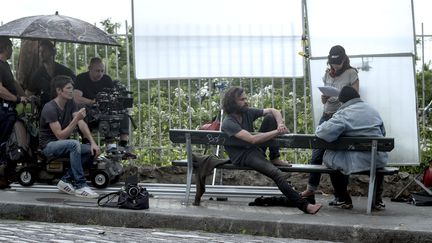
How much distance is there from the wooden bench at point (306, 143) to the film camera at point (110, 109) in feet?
4.59

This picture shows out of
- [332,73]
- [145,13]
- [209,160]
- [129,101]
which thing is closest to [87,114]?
[129,101]

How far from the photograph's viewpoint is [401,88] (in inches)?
411

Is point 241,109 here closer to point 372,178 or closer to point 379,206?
point 372,178

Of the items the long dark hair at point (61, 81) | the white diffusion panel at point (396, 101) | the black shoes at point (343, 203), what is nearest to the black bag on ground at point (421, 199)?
the white diffusion panel at point (396, 101)

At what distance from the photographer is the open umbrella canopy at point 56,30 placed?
428 inches

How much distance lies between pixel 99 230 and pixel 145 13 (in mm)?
3275

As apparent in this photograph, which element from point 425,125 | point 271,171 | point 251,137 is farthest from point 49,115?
point 425,125

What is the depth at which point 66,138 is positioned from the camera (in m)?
10.8

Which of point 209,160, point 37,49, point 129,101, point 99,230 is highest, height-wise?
point 37,49

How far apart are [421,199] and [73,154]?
3884 mm

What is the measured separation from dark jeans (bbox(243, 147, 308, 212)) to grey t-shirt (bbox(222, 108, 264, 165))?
0.08 metres

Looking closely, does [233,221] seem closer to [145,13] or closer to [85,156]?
[85,156]

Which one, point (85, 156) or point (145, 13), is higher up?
point (145, 13)

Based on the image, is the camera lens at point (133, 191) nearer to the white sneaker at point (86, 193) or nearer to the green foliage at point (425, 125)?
the white sneaker at point (86, 193)
